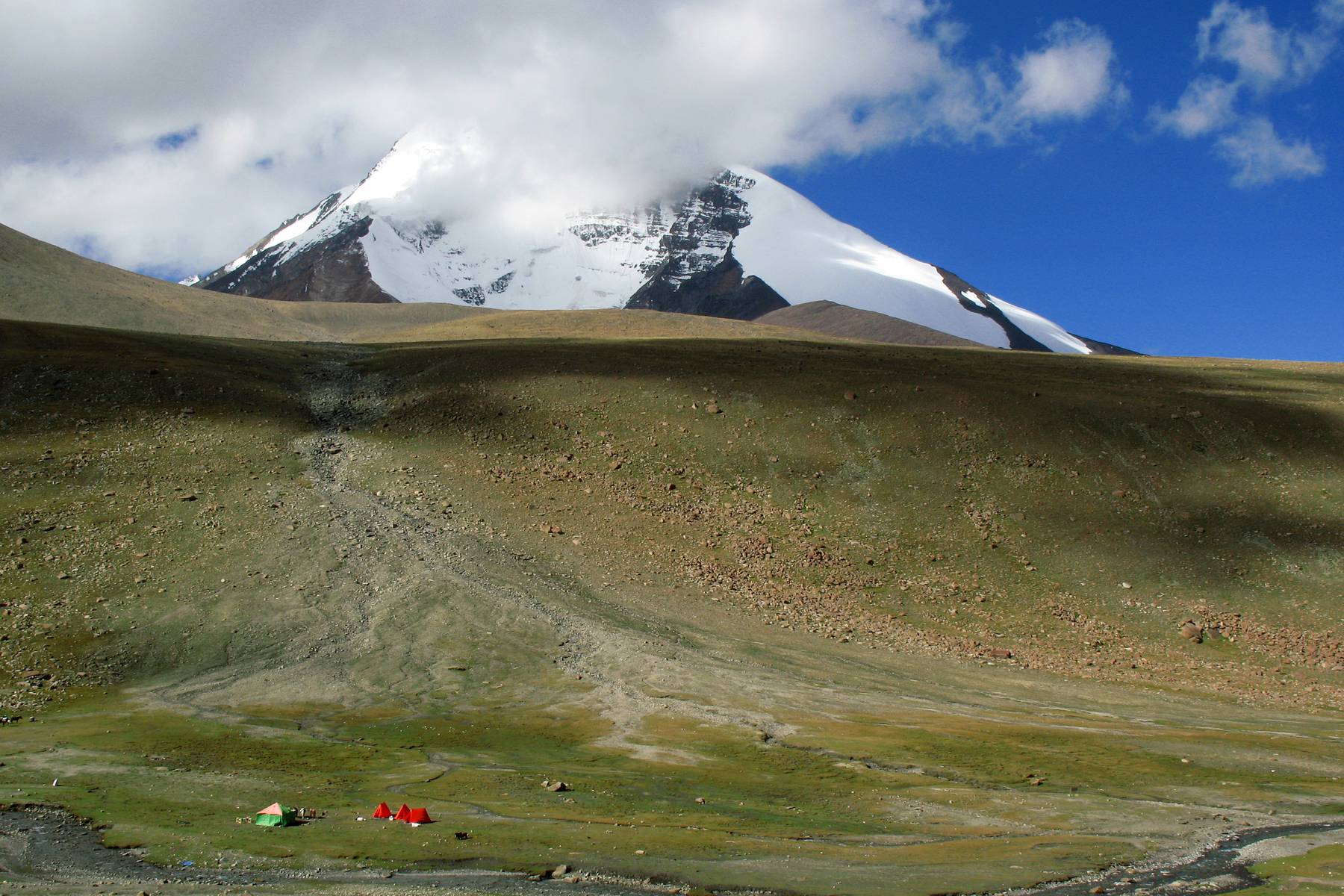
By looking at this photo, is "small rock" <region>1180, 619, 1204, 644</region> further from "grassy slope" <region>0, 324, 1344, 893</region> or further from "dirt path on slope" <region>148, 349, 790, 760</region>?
"dirt path on slope" <region>148, 349, 790, 760</region>

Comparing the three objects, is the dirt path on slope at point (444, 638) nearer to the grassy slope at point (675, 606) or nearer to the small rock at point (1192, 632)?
the grassy slope at point (675, 606)

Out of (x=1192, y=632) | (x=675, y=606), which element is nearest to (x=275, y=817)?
(x=675, y=606)

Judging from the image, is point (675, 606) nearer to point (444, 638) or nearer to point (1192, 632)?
point (444, 638)

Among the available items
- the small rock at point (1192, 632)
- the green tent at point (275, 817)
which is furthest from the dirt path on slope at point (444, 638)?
the small rock at point (1192, 632)

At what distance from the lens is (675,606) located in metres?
43.4

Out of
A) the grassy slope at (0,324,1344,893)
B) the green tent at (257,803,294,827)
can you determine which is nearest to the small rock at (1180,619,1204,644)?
the grassy slope at (0,324,1344,893)

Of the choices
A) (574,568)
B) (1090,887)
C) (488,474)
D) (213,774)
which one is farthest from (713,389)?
(1090,887)

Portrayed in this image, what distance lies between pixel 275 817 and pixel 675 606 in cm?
2540

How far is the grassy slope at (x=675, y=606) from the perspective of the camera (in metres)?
22.0

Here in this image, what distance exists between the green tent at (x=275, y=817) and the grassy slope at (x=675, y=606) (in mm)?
592

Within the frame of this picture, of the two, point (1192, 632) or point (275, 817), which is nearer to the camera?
point (275, 817)

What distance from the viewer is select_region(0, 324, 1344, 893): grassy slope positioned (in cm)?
2203

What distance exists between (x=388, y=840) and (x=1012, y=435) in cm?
4721

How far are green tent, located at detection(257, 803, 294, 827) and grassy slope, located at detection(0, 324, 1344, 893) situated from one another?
1.94 feet
